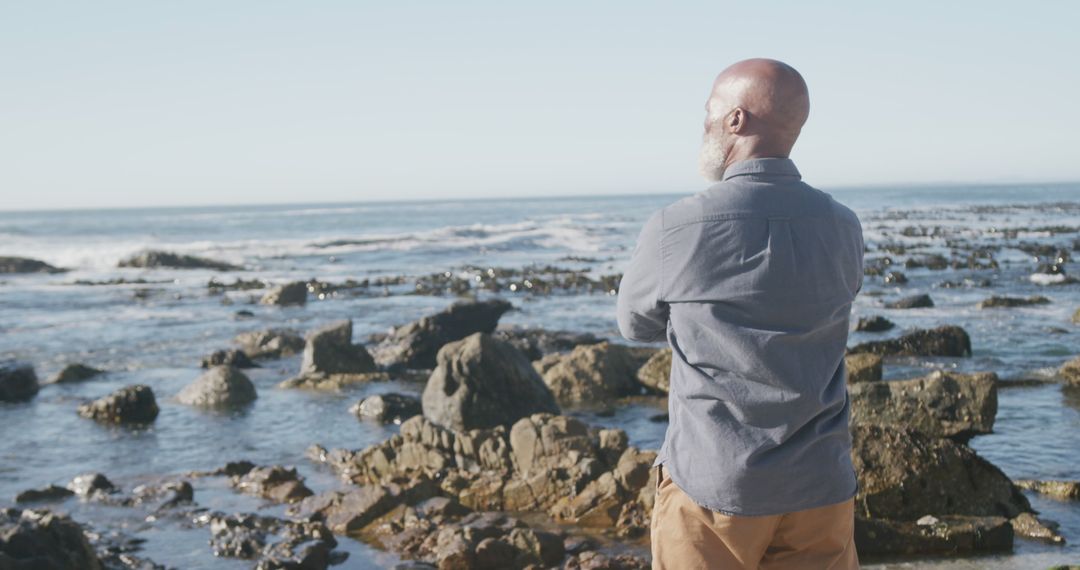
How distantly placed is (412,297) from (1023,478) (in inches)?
869

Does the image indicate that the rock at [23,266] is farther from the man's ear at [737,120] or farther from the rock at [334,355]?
the man's ear at [737,120]

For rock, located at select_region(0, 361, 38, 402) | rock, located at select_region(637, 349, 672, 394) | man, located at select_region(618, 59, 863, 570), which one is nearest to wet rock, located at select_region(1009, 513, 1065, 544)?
man, located at select_region(618, 59, 863, 570)

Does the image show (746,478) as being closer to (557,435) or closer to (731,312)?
(731,312)

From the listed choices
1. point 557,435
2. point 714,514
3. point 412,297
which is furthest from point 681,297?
point 412,297

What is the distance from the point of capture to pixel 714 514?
8.68 ft

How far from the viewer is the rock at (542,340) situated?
18125 millimetres

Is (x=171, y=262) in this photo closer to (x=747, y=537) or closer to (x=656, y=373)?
(x=656, y=373)

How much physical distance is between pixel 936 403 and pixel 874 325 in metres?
9.64

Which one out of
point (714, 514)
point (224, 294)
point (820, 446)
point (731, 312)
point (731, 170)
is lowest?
point (224, 294)

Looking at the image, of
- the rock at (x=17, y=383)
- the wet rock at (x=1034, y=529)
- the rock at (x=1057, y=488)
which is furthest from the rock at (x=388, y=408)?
the wet rock at (x=1034, y=529)

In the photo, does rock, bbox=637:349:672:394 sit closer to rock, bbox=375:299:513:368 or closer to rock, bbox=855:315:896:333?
→ rock, bbox=375:299:513:368

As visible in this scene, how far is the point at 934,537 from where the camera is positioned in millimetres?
6848

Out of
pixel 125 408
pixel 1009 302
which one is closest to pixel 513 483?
pixel 125 408

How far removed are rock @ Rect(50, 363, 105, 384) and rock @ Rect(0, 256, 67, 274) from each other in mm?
29250
